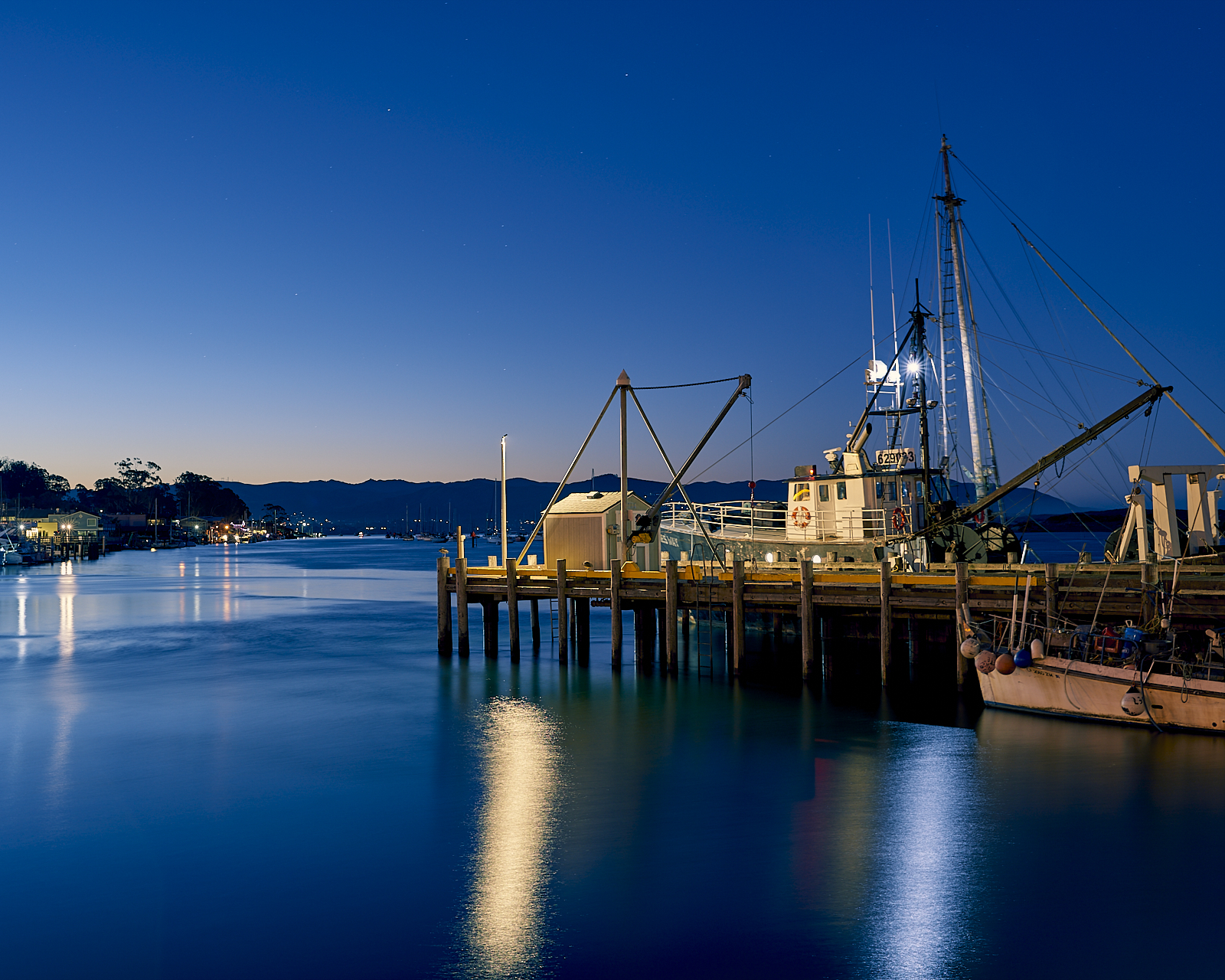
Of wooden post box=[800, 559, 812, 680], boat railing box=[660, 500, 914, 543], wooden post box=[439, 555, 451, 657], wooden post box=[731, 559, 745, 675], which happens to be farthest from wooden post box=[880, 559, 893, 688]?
wooden post box=[439, 555, 451, 657]

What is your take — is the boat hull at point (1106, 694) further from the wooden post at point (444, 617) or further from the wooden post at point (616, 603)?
the wooden post at point (444, 617)

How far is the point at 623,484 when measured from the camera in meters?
36.2

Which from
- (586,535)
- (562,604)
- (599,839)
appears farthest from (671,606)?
(599,839)

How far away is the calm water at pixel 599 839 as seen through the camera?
42.2ft

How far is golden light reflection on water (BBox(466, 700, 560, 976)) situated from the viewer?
13.0 meters

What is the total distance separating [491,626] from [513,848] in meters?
18.2

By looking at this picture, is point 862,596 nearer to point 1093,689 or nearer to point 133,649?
point 1093,689

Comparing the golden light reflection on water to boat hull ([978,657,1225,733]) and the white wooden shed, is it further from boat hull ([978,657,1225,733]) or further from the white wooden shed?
boat hull ([978,657,1225,733])

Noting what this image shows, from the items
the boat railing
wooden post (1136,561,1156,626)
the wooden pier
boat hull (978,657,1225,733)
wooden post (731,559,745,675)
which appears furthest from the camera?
the boat railing

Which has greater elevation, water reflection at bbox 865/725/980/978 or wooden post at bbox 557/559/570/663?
wooden post at bbox 557/559/570/663

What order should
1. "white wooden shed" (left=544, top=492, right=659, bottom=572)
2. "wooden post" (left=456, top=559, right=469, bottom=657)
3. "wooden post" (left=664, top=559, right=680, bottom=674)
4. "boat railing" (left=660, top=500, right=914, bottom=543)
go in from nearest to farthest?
"wooden post" (left=664, top=559, right=680, bottom=674), "wooden post" (left=456, top=559, right=469, bottom=657), "boat railing" (left=660, top=500, right=914, bottom=543), "white wooden shed" (left=544, top=492, right=659, bottom=572)

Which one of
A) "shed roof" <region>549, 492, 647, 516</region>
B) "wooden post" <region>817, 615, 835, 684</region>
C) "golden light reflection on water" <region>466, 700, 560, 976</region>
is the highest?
"shed roof" <region>549, 492, 647, 516</region>

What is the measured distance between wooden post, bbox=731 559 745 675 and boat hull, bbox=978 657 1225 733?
23.8ft

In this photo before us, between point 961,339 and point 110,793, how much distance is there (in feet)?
123
